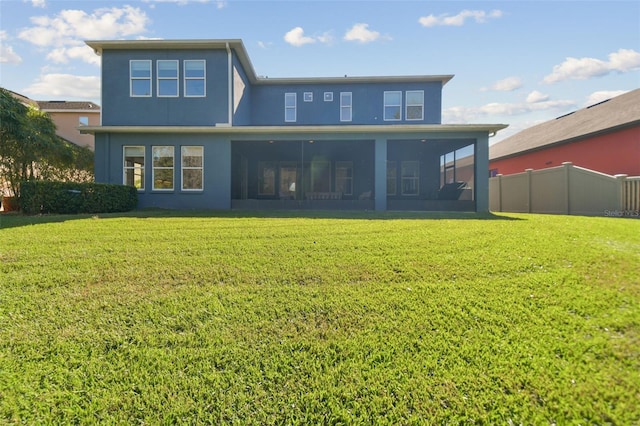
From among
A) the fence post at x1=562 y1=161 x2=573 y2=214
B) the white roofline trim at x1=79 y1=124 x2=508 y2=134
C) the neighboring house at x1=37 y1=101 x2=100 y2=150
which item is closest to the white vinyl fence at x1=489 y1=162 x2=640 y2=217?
the fence post at x1=562 y1=161 x2=573 y2=214

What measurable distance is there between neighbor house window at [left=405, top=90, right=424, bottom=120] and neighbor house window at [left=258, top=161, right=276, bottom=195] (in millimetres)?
7465

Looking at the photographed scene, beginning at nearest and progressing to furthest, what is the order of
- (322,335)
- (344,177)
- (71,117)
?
(322,335), (344,177), (71,117)

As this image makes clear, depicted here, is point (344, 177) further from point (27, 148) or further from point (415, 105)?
point (27, 148)

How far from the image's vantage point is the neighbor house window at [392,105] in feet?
50.4

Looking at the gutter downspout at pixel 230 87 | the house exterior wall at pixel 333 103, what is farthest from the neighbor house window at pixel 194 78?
the house exterior wall at pixel 333 103

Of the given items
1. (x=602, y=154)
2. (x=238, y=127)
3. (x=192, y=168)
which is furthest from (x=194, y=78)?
(x=602, y=154)

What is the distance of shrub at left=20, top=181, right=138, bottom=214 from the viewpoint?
9.02m

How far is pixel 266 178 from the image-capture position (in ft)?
56.3

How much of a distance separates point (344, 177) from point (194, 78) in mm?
8420

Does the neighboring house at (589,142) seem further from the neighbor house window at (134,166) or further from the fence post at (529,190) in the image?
the neighbor house window at (134,166)

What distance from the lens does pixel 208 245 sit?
504cm

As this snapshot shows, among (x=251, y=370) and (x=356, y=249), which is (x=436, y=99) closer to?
(x=356, y=249)

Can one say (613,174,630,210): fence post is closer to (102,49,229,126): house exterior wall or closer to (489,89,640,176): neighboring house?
(489,89,640,176): neighboring house

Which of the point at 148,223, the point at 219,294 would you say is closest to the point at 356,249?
the point at 219,294
